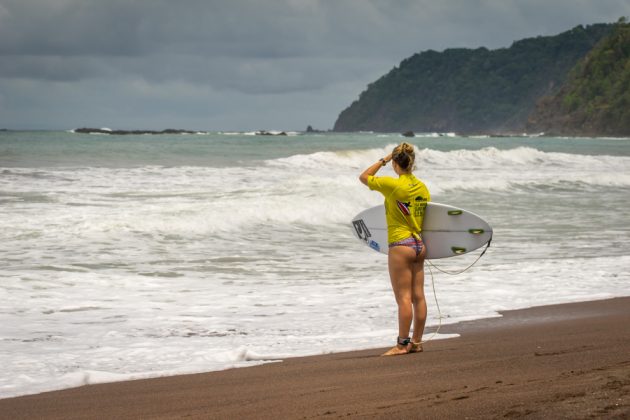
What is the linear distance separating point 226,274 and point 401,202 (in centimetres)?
465

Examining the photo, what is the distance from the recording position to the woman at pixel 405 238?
5457mm

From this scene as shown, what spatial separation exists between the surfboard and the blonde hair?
1.56 ft

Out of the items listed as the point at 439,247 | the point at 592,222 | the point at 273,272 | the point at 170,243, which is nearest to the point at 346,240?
the point at 170,243

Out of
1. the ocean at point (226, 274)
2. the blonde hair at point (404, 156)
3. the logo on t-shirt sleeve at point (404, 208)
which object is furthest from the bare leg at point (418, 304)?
the blonde hair at point (404, 156)

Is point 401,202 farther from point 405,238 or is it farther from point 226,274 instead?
point 226,274

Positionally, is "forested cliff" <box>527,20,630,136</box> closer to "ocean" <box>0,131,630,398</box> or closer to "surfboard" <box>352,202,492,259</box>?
"ocean" <box>0,131,630,398</box>

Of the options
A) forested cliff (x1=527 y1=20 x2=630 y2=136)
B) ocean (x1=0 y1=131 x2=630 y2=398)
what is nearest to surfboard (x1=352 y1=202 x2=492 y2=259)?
ocean (x1=0 y1=131 x2=630 y2=398)

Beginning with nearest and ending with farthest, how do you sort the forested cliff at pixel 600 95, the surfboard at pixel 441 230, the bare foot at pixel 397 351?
1. the bare foot at pixel 397 351
2. the surfboard at pixel 441 230
3. the forested cliff at pixel 600 95

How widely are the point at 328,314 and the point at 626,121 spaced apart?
14212cm

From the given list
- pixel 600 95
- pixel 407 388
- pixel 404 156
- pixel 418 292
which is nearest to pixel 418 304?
pixel 418 292

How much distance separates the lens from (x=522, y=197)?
22.3m

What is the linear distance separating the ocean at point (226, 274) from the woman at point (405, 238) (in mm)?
553

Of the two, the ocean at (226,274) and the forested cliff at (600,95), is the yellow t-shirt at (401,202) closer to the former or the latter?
the ocean at (226,274)

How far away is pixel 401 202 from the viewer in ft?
18.0
